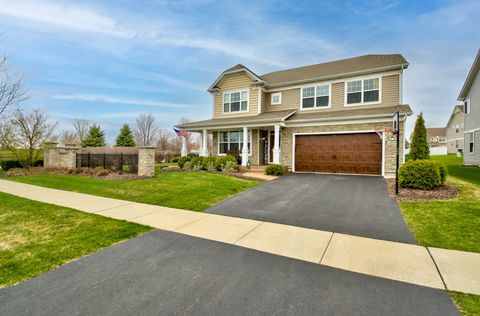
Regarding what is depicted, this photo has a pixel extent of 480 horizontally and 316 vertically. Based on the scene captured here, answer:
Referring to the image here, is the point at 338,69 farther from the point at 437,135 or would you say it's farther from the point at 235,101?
the point at 437,135

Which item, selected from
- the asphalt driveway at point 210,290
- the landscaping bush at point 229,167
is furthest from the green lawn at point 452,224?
the landscaping bush at point 229,167

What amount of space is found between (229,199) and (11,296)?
19.0 feet

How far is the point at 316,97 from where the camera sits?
15891mm

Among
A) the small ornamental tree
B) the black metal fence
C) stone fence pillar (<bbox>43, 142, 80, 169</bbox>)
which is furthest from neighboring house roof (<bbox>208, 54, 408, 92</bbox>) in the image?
the small ornamental tree

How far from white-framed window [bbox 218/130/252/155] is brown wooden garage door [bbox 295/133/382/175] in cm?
425

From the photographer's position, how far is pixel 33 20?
32.5 feet

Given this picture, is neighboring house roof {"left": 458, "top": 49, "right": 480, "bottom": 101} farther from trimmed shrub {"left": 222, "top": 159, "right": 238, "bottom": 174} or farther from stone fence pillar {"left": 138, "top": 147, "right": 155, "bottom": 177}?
stone fence pillar {"left": 138, "top": 147, "right": 155, "bottom": 177}

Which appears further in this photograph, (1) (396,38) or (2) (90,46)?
(1) (396,38)

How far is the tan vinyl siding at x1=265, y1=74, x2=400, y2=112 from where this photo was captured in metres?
13.6

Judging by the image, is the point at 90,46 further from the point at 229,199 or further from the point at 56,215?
the point at 229,199

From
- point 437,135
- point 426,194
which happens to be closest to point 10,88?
point 426,194

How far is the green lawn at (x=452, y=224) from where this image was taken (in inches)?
107

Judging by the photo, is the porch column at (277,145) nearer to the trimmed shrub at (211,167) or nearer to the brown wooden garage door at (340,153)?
the brown wooden garage door at (340,153)

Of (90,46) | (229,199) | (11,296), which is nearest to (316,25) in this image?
(229,199)
